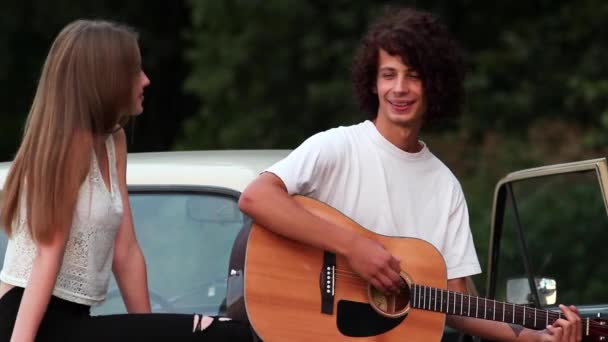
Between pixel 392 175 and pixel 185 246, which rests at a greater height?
pixel 392 175

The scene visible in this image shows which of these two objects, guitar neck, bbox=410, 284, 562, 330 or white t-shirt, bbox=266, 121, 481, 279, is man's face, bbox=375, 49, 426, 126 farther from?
guitar neck, bbox=410, 284, 562, 330

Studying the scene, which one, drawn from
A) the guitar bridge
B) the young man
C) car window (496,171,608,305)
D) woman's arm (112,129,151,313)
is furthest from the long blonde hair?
car window (496,171,608,305)

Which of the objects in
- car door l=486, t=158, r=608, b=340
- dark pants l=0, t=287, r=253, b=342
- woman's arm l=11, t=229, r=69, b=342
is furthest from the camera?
car door l=486, t=158, r=608, b=340

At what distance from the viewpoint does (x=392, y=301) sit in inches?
166

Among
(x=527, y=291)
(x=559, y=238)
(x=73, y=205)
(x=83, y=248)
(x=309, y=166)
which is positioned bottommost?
(x=559, y=238)

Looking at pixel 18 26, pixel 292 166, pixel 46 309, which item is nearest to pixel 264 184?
pixel 292 166

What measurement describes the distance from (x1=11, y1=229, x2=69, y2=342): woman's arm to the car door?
1.84m

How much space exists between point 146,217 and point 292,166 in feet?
2.68

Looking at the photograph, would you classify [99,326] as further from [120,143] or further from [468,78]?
[468,78]

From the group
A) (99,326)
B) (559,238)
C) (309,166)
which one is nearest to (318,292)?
(309,166)

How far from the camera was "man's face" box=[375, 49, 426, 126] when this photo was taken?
4.35 metres

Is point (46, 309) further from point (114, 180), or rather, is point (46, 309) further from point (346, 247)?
point (346, 247)

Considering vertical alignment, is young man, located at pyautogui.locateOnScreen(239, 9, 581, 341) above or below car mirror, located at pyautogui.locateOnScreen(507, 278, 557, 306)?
above

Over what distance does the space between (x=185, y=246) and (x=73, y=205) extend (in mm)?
992
